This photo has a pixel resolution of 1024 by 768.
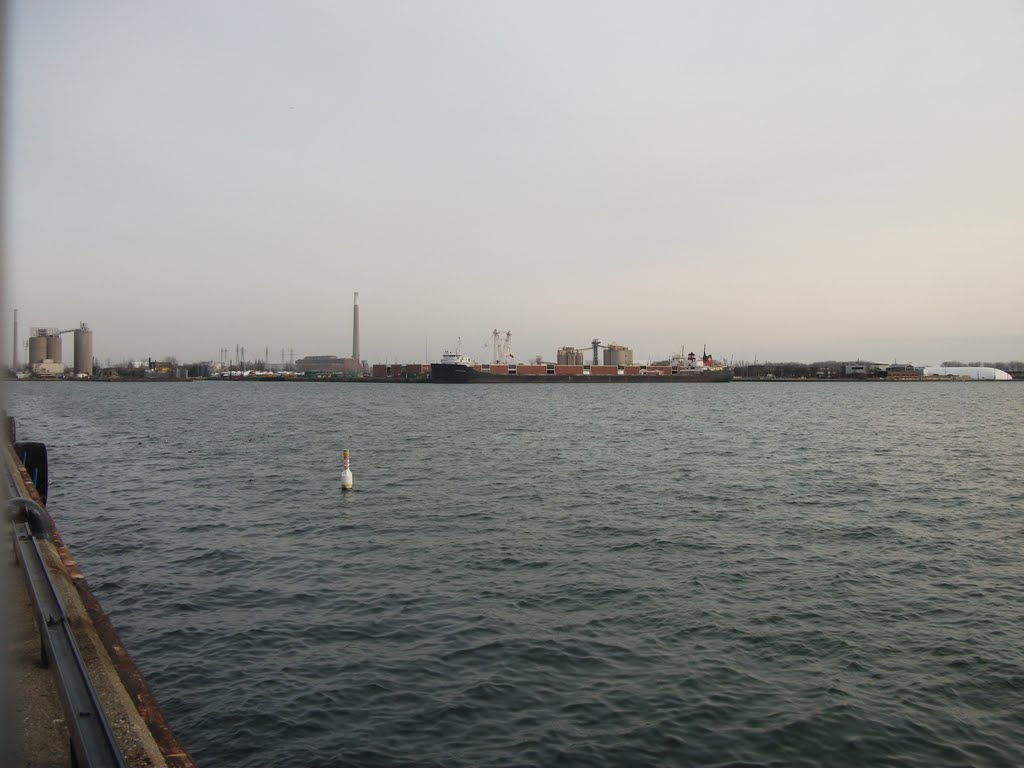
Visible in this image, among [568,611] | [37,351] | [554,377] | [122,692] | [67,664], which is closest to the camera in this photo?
[67,664]

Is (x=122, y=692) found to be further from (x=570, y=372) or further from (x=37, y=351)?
(x=37, y=351)

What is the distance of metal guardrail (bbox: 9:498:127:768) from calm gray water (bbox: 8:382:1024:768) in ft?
7.27

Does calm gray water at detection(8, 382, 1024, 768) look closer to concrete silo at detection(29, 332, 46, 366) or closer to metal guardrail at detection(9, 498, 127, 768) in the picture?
metal guardrail at detection(9, 498, 127, 768)

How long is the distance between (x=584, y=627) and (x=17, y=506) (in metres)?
7.21

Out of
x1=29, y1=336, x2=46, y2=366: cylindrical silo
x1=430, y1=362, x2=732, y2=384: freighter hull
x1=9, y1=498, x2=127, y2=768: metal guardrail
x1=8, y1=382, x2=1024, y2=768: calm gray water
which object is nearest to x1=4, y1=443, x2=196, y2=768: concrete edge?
x1=9, y1=498, x2=127, y2=768: metal guardrail

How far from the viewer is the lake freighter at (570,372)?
137 meters

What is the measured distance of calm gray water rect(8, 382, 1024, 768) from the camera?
762cm

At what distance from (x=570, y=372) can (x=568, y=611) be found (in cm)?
13631

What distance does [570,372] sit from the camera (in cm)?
14688

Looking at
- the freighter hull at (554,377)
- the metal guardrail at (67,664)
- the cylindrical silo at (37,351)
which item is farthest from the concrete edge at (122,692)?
the cylindrical silo at (37,351)

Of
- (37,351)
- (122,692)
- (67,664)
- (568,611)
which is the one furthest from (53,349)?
(67,664)

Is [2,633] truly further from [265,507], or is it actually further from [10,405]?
[265,507]

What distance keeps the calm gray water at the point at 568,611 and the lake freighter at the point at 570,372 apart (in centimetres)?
11144

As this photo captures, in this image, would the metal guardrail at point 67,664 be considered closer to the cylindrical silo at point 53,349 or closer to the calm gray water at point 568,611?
the calm gray water at point 568,611
